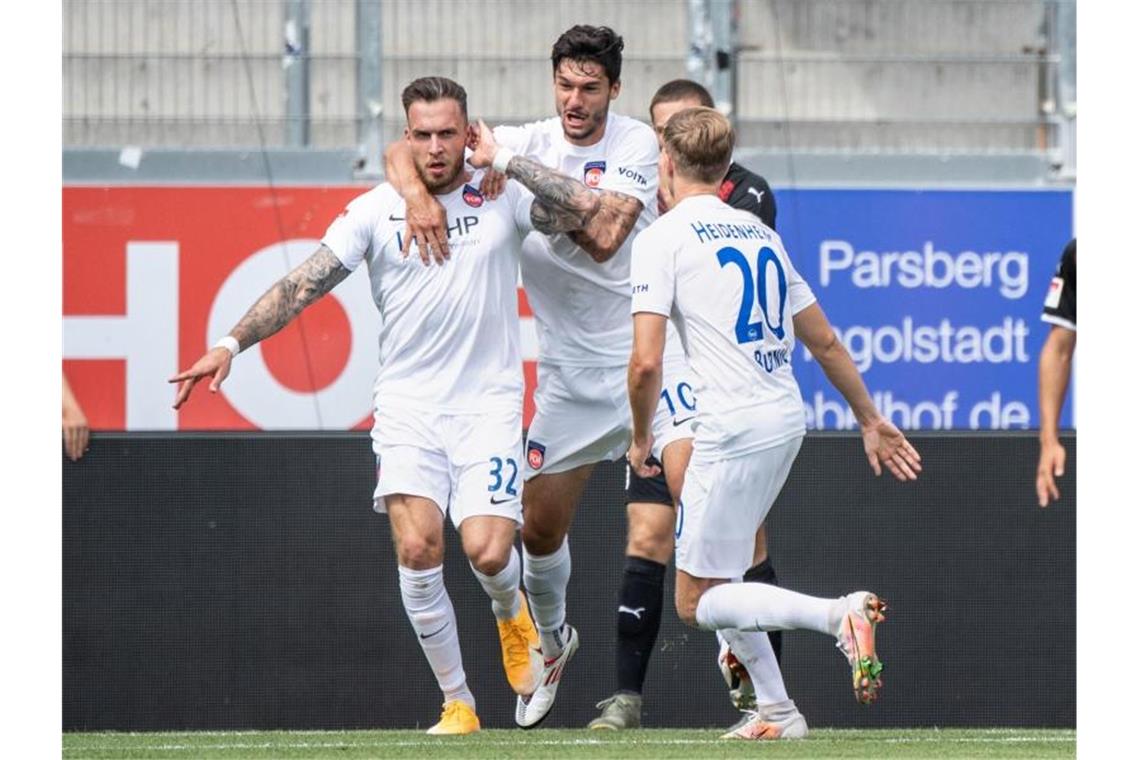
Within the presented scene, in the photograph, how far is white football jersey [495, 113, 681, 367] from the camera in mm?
7027

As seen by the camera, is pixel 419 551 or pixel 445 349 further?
pixel 445 349

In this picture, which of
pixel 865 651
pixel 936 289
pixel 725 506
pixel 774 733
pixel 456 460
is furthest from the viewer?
pixel 936 289

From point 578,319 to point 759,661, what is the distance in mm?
1623

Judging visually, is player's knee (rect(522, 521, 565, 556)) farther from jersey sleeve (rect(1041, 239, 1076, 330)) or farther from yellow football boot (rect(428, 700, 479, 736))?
jersey sleeve (rect(1041, 239, 1076, 330))

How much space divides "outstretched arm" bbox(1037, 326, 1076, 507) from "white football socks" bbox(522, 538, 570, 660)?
1700mm

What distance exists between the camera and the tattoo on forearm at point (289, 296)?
6.58m

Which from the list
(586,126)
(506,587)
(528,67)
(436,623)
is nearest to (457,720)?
(436,623)

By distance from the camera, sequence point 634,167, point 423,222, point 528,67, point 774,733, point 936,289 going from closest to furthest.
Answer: point 774,733 → point 423,222 → point 634,167 → point 936,289 → point 528,67

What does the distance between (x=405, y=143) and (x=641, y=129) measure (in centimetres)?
80

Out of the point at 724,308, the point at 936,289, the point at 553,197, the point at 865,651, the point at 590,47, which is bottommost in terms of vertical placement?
the point at 865,651

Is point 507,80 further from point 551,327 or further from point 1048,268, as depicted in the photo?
point 551,327

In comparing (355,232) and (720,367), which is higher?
(355,232)

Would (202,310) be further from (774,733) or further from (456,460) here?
(774,733)

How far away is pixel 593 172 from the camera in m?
7.05
